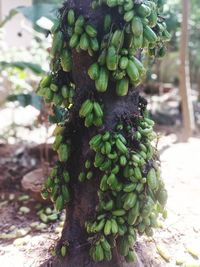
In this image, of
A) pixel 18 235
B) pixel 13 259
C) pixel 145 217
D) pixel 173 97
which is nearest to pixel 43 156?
pixel 18 235

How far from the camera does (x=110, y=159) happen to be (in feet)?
8.04

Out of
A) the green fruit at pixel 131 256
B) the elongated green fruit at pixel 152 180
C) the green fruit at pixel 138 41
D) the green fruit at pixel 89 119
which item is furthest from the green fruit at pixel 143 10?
the green fruit at pixel 131 256

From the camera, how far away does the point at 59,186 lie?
9.04 feet

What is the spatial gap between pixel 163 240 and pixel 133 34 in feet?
5.88

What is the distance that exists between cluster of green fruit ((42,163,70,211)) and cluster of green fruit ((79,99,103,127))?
0.46m

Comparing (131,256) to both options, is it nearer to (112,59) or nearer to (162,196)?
(162,196)

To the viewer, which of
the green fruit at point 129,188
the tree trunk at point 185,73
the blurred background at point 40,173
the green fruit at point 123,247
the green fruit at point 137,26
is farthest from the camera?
the tree trunk at point 185,73

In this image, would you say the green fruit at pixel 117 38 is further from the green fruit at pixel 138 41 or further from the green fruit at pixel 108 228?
the green fruit at pixel 108 228

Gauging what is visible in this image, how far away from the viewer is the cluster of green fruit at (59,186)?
8.97ft

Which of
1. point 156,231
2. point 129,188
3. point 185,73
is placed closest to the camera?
point 129,188

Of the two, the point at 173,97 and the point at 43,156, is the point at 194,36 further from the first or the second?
the point at 43,156

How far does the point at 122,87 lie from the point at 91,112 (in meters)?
0.24

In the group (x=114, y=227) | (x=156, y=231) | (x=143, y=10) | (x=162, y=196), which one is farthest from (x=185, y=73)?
(x=114, y=227)

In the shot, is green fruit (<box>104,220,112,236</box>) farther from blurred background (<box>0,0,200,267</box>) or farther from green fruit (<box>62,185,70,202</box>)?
blurred background (<box>0,0,200,267</box>)
